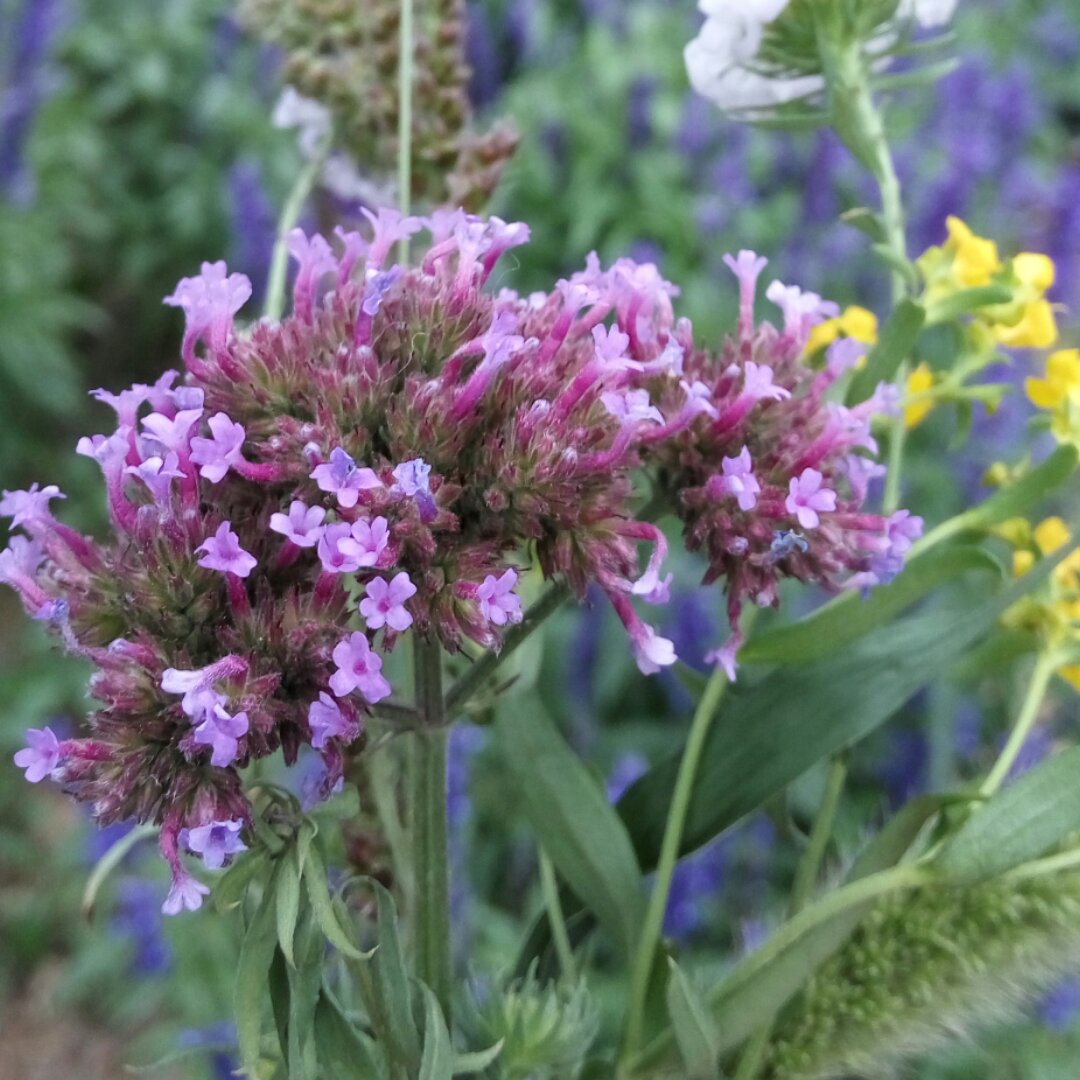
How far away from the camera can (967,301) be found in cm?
45

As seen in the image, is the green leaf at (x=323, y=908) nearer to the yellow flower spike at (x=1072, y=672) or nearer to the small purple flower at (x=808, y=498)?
the small purple flower at (x=808, y=498)

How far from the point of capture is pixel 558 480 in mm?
345

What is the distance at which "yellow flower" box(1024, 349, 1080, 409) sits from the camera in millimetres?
449

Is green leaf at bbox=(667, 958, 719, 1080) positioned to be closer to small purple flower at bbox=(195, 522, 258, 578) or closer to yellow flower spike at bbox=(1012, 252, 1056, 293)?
small purple flower at bbox=(195, 522, 258, 578)

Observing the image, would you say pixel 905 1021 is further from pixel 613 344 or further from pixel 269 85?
pixel 269 85

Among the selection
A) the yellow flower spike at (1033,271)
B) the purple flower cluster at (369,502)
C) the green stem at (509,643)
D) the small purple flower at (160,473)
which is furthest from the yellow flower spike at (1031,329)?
the small purple flower at (160,473)

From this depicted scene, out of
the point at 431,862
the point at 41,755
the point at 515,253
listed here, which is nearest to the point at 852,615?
the point at 431,862

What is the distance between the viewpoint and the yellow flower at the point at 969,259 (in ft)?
1.55

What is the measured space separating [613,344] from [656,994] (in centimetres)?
25

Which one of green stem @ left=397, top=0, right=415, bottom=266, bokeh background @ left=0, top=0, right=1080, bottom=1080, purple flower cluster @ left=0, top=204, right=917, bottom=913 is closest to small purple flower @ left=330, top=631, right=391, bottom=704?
purple flower cluster @ left=0, top=204, right=917, bottom=913

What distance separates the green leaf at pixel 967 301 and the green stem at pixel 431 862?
257 millimetres

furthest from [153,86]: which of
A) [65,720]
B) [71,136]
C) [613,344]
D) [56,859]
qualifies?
[613,344]

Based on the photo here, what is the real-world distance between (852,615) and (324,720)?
219 mm

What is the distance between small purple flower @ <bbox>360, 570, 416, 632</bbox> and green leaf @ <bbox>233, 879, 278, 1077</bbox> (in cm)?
10
